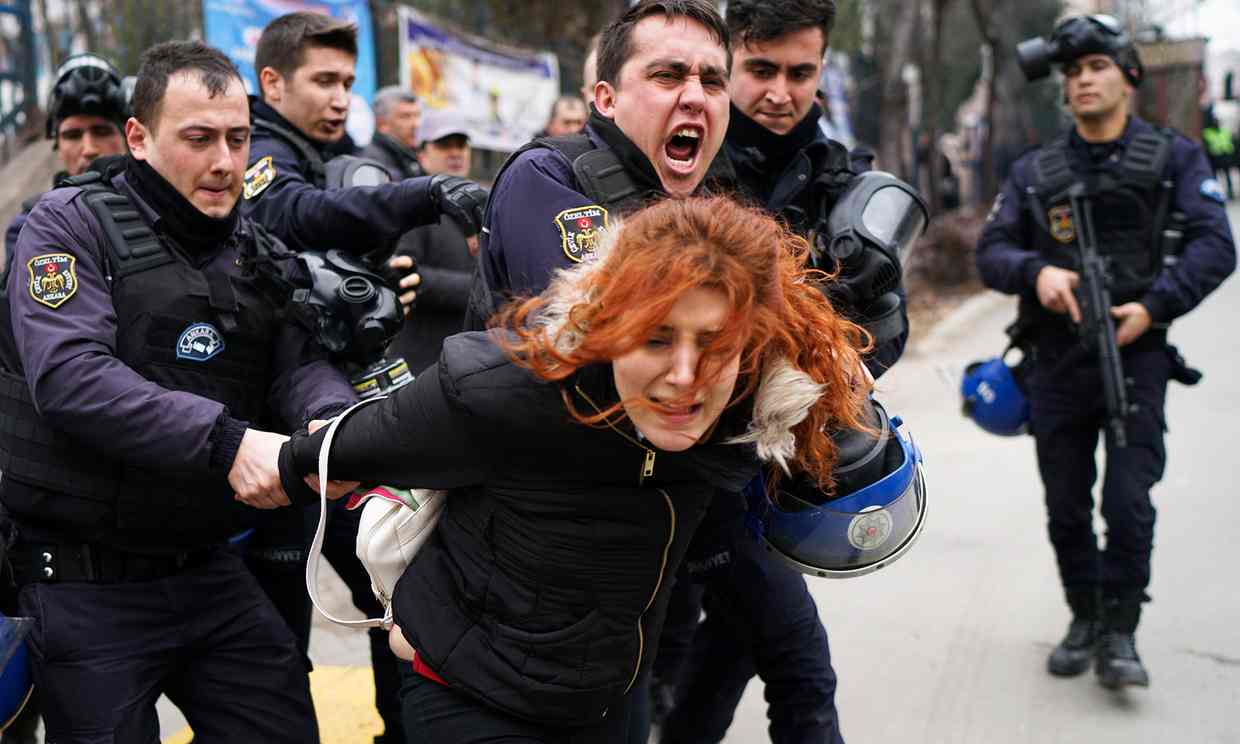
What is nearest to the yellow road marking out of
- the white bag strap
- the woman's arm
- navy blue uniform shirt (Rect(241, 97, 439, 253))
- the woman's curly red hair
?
navy blue uniform shirt (Rect(241, 97, 439, 253))

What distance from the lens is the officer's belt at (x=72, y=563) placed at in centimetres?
286

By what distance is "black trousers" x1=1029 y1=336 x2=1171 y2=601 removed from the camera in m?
4.55

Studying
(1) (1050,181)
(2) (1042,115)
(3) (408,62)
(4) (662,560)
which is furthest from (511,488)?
(2) (1042,115)

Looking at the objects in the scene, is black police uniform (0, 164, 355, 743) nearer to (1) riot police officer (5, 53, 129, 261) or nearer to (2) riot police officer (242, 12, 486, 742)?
(2) riot police officer (242, 12, 486, 742)

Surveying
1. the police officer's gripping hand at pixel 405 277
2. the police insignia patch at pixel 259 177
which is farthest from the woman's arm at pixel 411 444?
the police insignia patch at pixel 259 177

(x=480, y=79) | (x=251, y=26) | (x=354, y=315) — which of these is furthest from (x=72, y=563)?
(x=480, y=79)

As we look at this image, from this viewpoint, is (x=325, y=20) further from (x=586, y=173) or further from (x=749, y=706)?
(x=749, y=706)

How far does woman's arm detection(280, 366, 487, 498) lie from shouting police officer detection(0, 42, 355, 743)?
271 millimetres

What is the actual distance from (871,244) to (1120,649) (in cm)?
228

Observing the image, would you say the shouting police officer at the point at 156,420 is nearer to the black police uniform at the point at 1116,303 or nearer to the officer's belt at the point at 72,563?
the officer's belt at the point at 72,563

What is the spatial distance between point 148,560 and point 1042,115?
28.5 metres

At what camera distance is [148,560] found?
2938 millimetres

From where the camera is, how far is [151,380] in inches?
111

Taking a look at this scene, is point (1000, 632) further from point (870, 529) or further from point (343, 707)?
point (870, 529)
